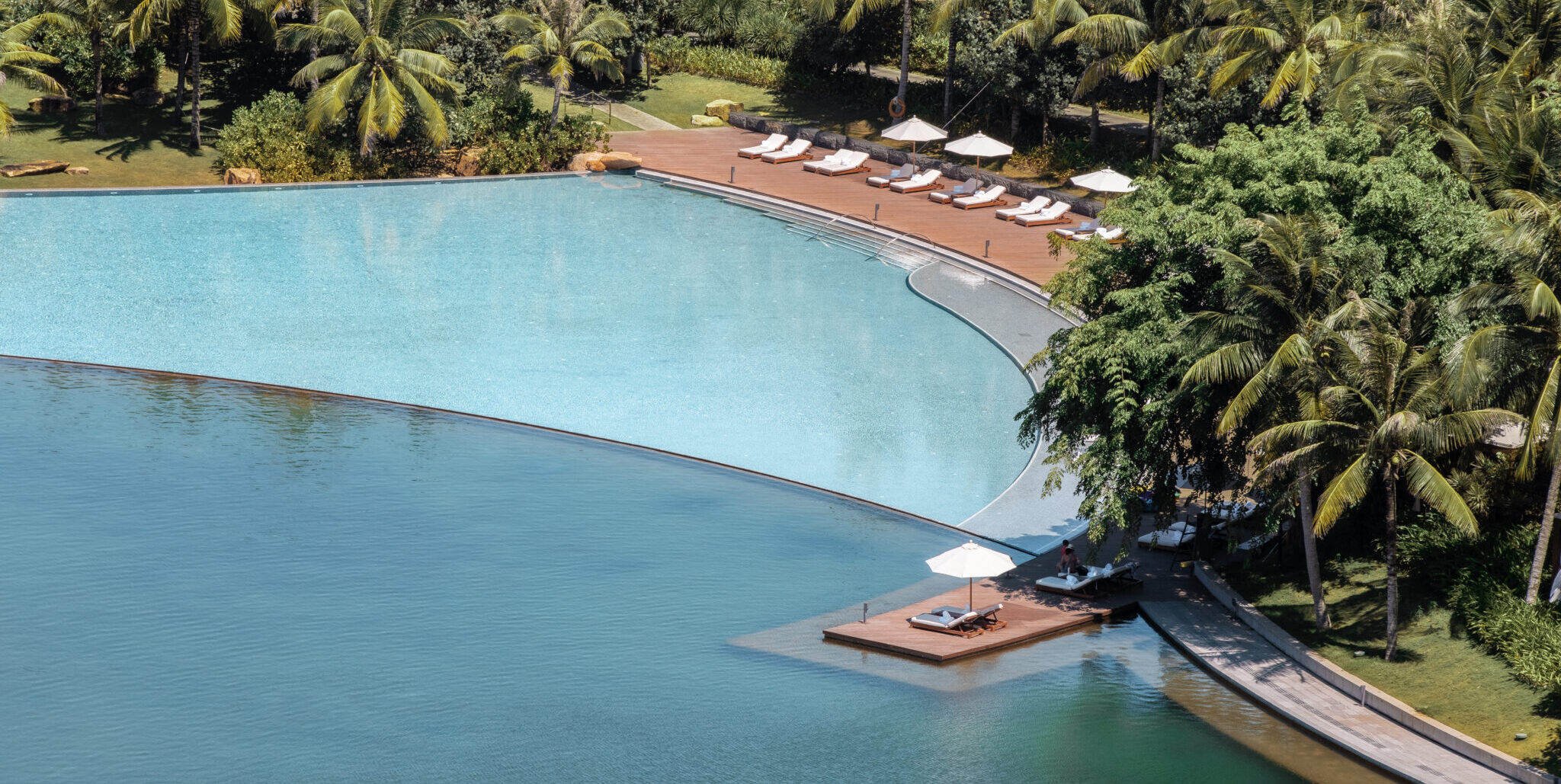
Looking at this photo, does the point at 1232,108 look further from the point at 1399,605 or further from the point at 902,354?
the point at 1399,605

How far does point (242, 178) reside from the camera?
47219 millimetres

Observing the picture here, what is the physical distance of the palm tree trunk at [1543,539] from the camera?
18.8m

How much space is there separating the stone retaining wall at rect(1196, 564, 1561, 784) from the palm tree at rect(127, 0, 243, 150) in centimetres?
3515

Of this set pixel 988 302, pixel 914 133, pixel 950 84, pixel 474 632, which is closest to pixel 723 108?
pixel 950 84

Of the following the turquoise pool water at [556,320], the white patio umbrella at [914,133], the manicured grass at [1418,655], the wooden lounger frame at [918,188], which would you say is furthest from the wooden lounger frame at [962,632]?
the white patio umbrella at [914,133]

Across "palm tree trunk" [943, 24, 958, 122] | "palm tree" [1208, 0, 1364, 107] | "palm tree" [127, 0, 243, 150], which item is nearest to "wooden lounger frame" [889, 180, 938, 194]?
"palm tree trunk" [943, 24, 958, 122]

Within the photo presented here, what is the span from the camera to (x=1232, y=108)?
41375 millimetres

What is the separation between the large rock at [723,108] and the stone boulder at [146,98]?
19.4 meters

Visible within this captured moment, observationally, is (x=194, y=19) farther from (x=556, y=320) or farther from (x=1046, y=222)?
(x=1046, y=222)

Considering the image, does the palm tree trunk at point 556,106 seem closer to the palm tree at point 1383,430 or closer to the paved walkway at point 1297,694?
the paved walkway at point 1297,694

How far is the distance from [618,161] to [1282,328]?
33657 mm

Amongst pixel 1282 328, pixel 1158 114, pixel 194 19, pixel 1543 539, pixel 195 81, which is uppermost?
pixel 194 19

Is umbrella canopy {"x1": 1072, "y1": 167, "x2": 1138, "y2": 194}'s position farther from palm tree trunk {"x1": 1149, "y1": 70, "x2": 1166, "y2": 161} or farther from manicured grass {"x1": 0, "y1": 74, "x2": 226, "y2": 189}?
manicured grass {"x1": 0, "y1": 74, "x2": 226, "y2": 189}

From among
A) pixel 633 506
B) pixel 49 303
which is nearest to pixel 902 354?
pixel 633 506
